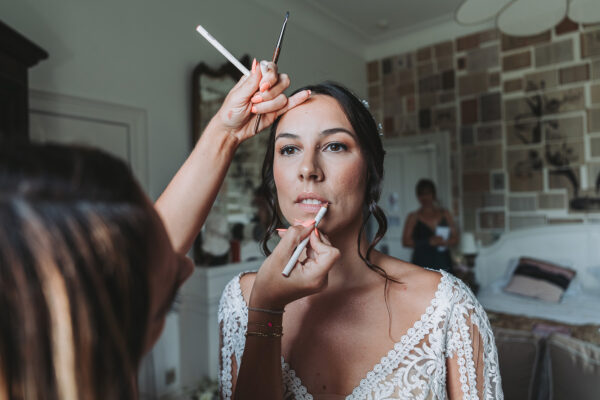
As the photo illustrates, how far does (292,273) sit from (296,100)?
487mm

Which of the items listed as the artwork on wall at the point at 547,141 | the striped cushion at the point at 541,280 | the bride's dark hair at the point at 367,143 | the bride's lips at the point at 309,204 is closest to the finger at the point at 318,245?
the bride's lips at the point at 309,204

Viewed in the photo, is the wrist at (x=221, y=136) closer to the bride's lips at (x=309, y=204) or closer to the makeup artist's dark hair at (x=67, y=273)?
the bride's lips at (x=309, y=204)

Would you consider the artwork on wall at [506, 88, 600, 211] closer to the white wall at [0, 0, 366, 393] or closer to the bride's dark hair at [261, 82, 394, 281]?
the white wall at [0, 0, 366, 393]

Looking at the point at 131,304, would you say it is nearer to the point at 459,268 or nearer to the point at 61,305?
the point at 61,305

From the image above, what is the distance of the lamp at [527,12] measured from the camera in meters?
2.01

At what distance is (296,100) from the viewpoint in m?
1.01

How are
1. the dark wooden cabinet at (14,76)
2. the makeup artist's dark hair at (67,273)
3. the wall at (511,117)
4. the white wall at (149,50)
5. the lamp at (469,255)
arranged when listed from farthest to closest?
the lamp at (469,255)
the wall at (511,117)
the white wall at (149,50)
the dark wooden cabinet at (14,76)
the makeup artist's dark hair at (67,273)

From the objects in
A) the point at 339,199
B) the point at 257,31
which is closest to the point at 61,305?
the point at 339,199

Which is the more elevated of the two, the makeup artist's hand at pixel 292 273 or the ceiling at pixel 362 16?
the ceiling at pixel 362 16

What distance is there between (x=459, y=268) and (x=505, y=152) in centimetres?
131

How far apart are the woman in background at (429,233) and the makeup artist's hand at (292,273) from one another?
10.5 feet

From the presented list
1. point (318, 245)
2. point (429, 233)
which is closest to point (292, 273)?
point (318, 245)

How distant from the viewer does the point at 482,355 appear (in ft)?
2.95

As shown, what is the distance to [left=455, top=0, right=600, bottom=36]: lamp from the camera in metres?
2.01
